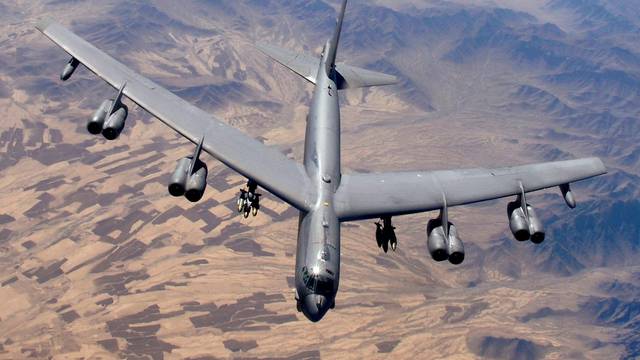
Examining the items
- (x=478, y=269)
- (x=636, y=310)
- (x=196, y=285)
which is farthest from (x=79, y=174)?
(x=636, y=310)

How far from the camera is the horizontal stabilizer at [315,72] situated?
63.0m

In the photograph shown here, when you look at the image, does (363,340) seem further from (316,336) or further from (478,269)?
(478,269)

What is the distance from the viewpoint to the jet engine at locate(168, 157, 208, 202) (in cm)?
4003

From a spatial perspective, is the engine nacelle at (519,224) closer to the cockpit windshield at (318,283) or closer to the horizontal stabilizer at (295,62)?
the cockpit windshield at (318,283)

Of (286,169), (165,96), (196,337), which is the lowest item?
(196,337)

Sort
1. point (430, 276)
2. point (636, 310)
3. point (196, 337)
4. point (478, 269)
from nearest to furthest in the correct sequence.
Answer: point (196, 337) → point (430, 276) → point (478, 269) → point (636, 310)

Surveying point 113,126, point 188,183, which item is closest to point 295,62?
point 113,126

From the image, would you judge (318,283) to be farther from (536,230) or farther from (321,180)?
(536,230)

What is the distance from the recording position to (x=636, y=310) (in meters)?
197

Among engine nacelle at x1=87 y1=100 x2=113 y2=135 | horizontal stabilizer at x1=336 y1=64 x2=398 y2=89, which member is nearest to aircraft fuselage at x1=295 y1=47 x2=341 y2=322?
horizontal stabilizer at x1=336 y1=64 x2=398 y2=89

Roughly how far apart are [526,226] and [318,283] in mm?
19386

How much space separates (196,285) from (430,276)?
217ft

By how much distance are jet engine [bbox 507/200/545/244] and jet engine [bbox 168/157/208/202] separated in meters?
25.2

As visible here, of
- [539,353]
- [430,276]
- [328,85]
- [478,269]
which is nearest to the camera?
[328,85]
